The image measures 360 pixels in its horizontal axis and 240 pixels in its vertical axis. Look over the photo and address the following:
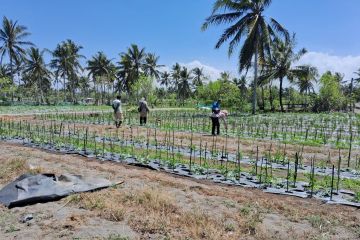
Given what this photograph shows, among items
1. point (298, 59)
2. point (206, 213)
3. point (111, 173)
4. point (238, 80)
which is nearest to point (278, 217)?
point (206, 213)

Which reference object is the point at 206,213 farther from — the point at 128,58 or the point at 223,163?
the point at 128,58

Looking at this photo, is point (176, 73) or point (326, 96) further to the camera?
point (176, 73)

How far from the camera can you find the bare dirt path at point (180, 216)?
13.5 ft

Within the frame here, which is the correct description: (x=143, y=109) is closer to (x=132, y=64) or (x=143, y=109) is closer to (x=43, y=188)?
(x=43, y=188)

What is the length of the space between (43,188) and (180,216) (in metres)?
2.22

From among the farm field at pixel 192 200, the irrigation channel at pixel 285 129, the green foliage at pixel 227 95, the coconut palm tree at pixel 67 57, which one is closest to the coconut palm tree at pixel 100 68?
the coconut palm tree at pixel 67 57

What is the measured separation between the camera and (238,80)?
55594mm

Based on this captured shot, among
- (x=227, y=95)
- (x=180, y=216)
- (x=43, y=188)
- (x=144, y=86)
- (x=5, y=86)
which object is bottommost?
(x=180, y=216)

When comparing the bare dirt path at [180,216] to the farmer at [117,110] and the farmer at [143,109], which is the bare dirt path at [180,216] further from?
the farmer at [143,109]

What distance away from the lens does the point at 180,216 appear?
15.0 feet

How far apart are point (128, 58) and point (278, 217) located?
41.6 m

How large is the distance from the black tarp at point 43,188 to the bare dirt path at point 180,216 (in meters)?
0.14

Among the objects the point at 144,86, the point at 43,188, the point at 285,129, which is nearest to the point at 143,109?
the point at 285,129

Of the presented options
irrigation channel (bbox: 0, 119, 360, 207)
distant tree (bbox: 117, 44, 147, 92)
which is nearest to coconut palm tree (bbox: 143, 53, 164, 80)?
distant tree (bbox: 117, 44, 147, 92)
